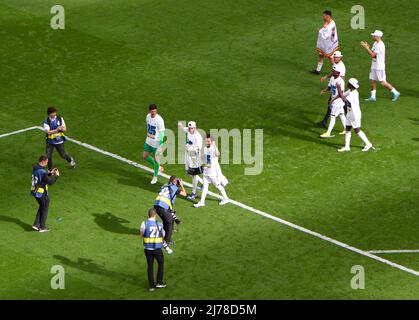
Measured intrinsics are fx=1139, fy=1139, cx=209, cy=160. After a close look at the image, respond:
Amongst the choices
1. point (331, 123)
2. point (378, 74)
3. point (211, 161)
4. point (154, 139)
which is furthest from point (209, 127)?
point (378, 74)

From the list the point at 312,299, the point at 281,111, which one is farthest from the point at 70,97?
the point at 312,299

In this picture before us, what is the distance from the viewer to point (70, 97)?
4419 cm

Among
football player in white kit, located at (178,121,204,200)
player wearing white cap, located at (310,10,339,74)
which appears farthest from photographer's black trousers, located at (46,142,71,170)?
player wearing white cap, located at (310,10,339,74)

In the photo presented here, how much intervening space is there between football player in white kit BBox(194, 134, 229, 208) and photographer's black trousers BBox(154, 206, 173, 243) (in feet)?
9.19

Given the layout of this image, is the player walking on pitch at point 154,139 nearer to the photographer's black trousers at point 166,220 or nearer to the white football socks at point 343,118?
the photographer's black trousers at point 166,220

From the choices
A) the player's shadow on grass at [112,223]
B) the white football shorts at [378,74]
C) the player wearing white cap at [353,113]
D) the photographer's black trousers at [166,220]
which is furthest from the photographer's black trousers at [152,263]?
the white football shorts at [378,74]

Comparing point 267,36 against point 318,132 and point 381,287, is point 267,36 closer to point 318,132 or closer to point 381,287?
point 318,132

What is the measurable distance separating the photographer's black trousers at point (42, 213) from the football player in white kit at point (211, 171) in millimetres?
4818

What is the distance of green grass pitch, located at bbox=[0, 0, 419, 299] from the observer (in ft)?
105

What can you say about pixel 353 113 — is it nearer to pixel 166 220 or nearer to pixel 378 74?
pixel 378 74

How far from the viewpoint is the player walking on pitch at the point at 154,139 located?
37.0 m

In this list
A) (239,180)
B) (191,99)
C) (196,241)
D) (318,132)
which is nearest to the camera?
(196,241)

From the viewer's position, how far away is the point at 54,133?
1480 inches

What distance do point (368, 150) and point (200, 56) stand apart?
1049 centimetres
